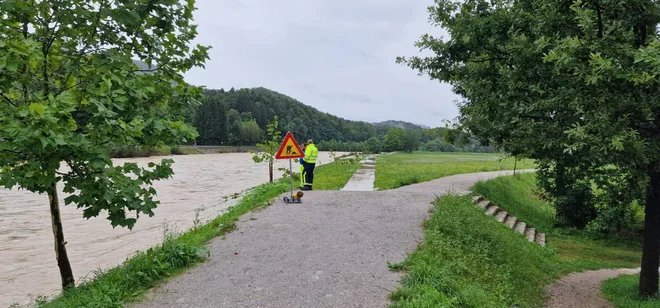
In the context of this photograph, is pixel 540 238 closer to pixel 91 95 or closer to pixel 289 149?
pixel 289 149

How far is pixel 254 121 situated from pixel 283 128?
60.0ft

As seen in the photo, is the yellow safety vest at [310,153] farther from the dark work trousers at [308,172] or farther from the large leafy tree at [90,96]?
the large leafy tree at [90,96]

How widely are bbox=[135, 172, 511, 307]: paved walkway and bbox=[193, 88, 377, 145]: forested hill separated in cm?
7737

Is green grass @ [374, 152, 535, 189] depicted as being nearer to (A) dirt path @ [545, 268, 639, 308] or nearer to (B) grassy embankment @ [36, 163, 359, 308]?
(A) dirt path @ [545, 268, 639, 308]

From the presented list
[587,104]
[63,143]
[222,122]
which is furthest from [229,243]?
[222,122]

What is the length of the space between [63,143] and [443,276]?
511 centimetres

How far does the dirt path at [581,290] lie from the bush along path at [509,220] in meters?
2.52

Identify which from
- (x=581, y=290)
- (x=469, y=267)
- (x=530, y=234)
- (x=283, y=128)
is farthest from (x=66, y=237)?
(x=283, y=128)

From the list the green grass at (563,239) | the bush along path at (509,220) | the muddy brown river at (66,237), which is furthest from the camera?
the bush along path at (509,220)

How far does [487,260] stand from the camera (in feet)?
28.7

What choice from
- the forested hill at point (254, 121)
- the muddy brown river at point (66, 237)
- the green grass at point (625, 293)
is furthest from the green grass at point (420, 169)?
the forested hill at point (254, 121)

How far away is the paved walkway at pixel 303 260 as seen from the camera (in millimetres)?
5621

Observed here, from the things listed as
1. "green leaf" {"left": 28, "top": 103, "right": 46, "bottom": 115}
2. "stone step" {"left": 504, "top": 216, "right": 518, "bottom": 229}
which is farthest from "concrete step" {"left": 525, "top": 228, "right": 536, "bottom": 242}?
"green leaf" {"left": 28, "top": 103, "right": 46, "bottom": 115}

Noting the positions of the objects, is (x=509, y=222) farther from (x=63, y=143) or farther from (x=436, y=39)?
(x=63, y=143)
